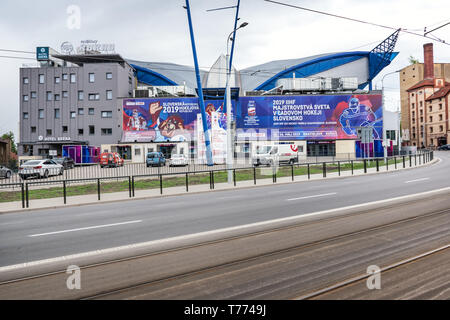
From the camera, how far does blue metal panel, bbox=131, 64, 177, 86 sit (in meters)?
69.7

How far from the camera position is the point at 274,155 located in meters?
31.1

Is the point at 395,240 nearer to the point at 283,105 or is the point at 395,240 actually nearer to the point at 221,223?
the point at 221,223

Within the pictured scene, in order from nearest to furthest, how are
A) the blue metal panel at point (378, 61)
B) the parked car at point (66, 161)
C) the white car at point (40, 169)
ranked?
the white car at point (40, 169), the parked car at point (66, 161), the blue metal panel at point (378, 61)

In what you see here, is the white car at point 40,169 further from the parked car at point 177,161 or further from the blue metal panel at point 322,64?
the blue metal panel at point 322,64

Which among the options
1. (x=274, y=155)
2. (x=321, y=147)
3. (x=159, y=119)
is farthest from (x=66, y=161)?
(x=321, y=147)

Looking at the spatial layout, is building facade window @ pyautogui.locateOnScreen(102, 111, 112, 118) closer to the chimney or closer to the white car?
the white car

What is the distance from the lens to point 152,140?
5131 cm

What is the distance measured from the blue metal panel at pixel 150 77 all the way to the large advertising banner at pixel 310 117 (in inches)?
1042

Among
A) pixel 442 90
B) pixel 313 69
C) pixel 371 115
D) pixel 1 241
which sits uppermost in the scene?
pixel 313 69

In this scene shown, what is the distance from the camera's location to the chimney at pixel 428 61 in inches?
3036

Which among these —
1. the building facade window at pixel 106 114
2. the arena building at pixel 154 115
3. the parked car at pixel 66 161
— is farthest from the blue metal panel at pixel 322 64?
the parked car at pixel 66 161
